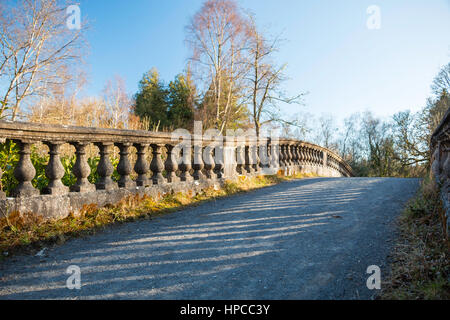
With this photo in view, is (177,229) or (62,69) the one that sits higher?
(62,69)

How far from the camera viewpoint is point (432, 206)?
304cm

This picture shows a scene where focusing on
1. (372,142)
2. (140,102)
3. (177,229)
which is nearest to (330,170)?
(177,229)

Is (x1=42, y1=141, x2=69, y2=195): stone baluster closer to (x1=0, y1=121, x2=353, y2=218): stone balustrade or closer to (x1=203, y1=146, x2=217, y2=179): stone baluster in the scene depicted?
(x1=0, y1=121, x2=353, y2=218): stone balustrade

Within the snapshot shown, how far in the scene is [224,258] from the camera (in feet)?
7.63

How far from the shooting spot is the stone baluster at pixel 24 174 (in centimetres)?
287

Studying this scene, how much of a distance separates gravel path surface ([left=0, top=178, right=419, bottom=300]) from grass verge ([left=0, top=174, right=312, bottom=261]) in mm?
171

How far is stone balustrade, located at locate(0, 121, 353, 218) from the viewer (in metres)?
2.92

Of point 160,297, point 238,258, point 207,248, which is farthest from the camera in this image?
point 207,248

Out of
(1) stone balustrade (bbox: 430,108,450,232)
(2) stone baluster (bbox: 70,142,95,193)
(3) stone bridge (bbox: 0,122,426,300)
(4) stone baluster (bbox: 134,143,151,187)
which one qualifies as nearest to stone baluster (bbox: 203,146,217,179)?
(3) stone bridge (bbox: 0,122,426,300)

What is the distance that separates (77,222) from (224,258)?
6.17 feet

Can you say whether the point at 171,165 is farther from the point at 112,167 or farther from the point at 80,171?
the point at 80,171
